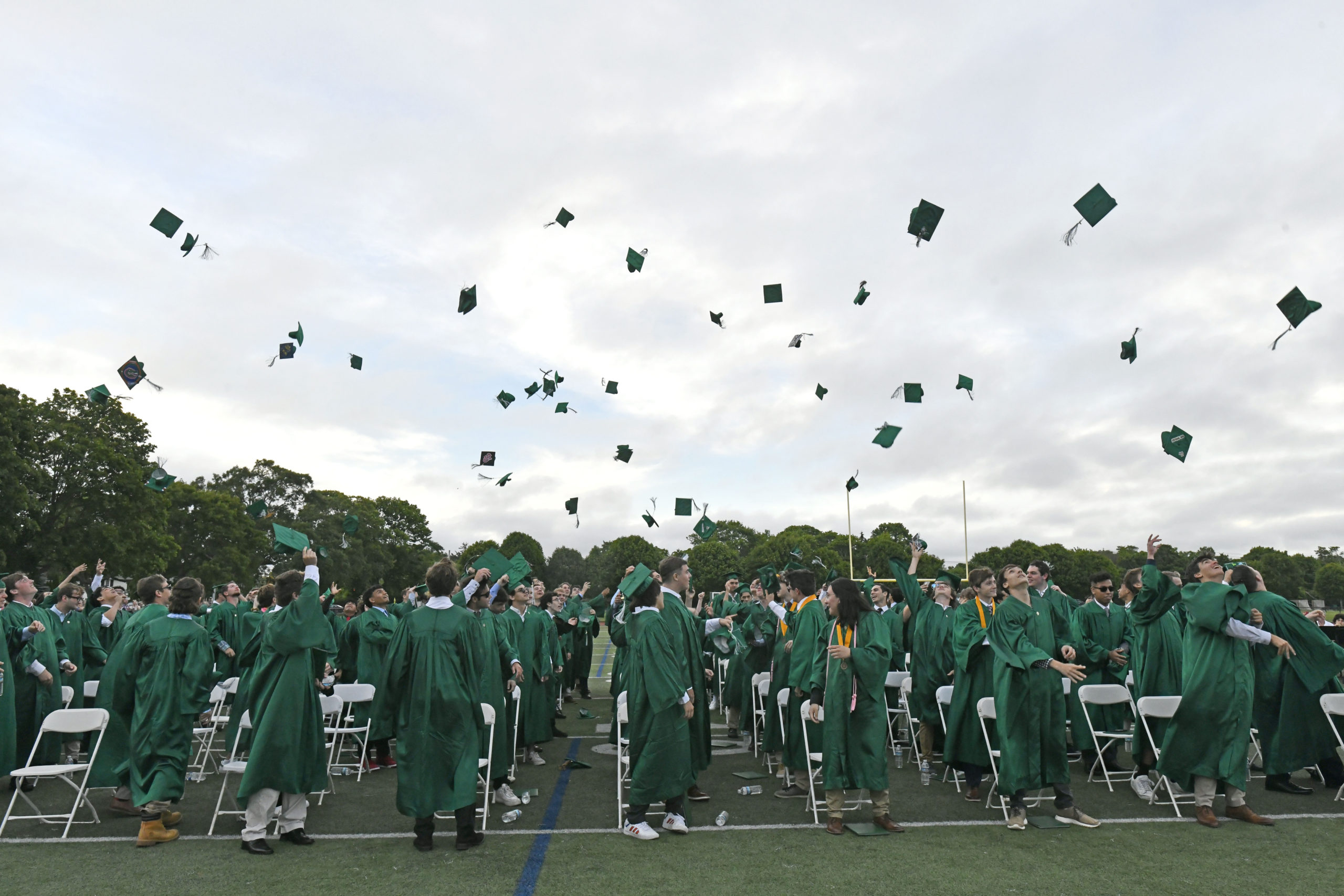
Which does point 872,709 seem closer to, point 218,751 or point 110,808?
point 110,808

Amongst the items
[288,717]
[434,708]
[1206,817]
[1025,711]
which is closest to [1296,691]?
[1206,817]

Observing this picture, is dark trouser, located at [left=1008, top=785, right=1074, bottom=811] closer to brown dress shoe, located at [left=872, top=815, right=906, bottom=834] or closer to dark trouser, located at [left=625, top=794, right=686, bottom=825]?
brown dress shoe, located at [left=872, top=815, right=906, bottom=834]

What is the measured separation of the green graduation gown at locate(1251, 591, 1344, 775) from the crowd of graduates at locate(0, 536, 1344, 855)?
2cm

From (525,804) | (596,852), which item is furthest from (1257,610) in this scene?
(525,804)

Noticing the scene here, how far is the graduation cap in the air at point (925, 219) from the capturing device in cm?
1007

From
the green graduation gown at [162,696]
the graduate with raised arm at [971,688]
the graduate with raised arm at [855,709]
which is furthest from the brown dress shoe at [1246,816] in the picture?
the green graduation gown at [162,696]

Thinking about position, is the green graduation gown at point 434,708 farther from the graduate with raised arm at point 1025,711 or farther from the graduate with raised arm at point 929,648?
the graduate with raised arm at point 929,648

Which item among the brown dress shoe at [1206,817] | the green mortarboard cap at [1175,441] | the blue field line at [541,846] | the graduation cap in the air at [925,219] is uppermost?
the graduation cap in the air at [925,219]

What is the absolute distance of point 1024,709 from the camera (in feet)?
21.0

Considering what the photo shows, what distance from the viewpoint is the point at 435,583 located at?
623cm

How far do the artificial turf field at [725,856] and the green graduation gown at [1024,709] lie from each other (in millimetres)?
433

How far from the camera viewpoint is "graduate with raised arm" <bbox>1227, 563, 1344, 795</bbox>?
750 centimetres

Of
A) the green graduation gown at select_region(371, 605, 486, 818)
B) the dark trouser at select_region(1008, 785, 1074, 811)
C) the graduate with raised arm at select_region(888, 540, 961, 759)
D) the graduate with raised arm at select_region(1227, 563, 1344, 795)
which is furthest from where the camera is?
the graduate with raised arm at select_region(888, 540, 961, 759)

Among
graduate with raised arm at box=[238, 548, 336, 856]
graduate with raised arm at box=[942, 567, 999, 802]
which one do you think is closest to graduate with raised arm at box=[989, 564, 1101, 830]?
graduate with raised arm at box=[942, 567, 999, 802]
